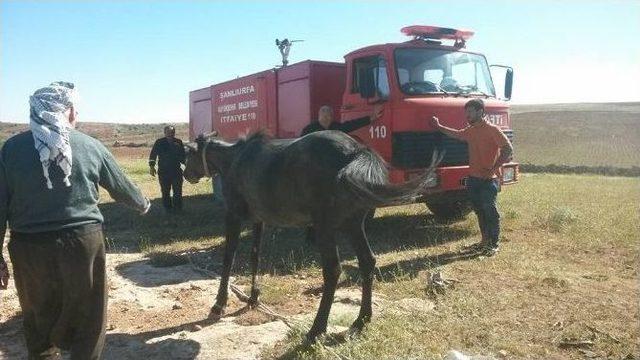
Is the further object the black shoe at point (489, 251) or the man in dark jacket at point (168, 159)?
the man in dark jacket at point (168, 159)

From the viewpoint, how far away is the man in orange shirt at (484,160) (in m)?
6.61

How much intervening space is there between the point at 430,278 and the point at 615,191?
36.5 ft

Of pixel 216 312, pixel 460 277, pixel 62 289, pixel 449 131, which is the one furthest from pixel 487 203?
pixel 62 289

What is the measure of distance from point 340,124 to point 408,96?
1089mm

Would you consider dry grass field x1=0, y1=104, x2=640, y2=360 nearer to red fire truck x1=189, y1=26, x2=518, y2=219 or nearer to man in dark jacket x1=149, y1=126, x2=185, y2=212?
man in dark jacket x1=149, y1=126, x2=185, y2=212

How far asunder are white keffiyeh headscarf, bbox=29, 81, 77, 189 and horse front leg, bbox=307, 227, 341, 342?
204cm

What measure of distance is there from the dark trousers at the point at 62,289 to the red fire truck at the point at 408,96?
344 centimetres

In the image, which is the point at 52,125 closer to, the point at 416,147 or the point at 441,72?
the point at 416,147

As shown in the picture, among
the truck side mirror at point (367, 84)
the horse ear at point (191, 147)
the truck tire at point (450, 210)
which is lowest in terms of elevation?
the truck tire at point (450, 210)

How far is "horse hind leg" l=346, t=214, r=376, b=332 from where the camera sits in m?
4.38

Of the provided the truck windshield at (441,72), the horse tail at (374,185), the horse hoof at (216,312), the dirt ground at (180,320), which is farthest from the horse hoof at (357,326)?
the truck windshield at (441,72)

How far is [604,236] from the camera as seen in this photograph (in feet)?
25.0

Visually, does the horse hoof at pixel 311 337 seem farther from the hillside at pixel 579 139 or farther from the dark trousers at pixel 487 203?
the hillside at pixel 579 139

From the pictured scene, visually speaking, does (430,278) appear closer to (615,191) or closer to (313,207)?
(313,207)
